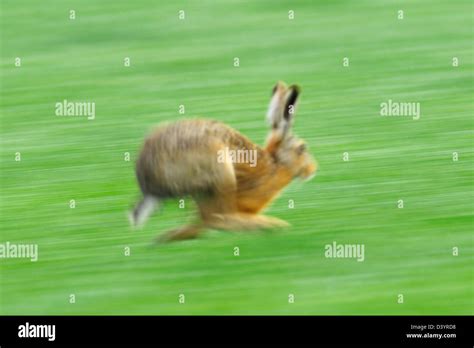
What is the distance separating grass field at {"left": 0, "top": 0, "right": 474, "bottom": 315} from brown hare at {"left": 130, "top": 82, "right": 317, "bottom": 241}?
0.17 metres

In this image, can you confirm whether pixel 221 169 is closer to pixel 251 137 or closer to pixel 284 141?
pixel 284 141

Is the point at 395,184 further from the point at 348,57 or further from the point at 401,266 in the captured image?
the point at 348,57

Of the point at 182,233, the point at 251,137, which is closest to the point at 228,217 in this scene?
the point at 182,233

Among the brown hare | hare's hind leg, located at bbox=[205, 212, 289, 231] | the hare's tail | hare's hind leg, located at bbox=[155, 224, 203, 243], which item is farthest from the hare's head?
the hare's tail

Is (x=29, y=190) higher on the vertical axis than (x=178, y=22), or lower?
lower

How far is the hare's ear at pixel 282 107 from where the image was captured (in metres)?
8.00

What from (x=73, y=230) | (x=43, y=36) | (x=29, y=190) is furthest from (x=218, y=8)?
(x=73, y=230)

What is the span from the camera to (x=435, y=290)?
22.9ft

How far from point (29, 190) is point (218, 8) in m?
6.17

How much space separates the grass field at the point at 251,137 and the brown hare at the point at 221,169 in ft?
0.55

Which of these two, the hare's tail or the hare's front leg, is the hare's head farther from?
the hare's tail

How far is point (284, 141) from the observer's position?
8.21 m

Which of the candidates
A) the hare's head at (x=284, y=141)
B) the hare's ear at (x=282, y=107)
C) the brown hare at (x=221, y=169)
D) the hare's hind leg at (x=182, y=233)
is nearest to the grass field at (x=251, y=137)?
the hare's hind leg at (x=182, y=233)

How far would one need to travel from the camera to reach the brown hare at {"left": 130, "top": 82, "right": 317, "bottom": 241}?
7.57m
